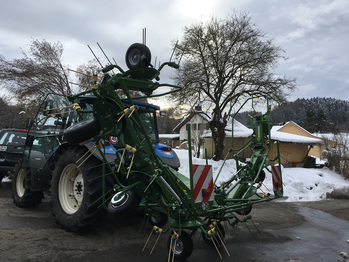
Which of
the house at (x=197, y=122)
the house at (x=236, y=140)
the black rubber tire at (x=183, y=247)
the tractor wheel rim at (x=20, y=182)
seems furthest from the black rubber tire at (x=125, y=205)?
the house at (x=236, y=140)

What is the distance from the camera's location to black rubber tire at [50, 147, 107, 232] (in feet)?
13.0

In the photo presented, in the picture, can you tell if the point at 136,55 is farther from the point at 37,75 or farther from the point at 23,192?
the point at 37,75

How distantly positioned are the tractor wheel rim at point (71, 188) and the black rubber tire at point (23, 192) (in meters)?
1.50

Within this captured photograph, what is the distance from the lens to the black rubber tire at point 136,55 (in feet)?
12.6

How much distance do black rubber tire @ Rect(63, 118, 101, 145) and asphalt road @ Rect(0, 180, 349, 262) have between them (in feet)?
4.71

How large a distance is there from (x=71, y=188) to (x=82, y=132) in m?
1.54

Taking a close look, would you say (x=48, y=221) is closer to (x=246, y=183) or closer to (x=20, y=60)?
(x=246, y=183)

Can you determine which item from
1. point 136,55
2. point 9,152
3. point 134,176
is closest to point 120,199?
point 134,176

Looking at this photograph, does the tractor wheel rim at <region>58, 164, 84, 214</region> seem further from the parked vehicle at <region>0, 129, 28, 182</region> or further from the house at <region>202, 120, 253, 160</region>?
the house at <region>202, 120, 253, 160</region>

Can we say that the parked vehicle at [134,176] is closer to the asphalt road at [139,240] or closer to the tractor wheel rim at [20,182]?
the asphalt road at [139,240]

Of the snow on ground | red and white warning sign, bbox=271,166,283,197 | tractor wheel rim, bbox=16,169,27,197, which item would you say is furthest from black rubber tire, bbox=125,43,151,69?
tractor wheel rim, bbox=16,169,27,197

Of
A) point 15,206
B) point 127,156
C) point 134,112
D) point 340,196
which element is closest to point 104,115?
point 134,112

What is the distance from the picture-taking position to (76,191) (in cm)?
448

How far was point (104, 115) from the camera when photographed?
3.65 m
